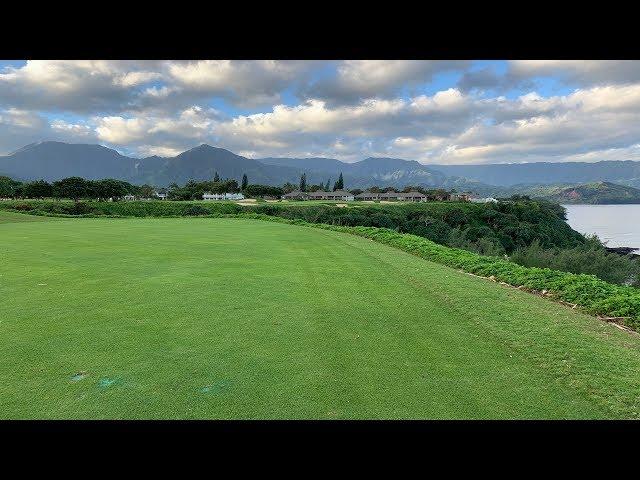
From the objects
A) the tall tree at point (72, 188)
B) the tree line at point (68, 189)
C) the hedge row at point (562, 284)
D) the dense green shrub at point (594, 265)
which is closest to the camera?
the hedge row at point (562, 284)

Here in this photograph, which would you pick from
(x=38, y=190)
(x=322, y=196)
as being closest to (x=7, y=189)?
(x=38, y=190)

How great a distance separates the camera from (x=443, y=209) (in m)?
62.9

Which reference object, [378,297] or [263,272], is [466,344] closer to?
[378,297]

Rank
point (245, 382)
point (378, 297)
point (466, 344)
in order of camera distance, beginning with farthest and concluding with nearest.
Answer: point (378, 297), point (466, 344), point (245, 382)

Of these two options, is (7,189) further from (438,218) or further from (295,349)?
(295,349)

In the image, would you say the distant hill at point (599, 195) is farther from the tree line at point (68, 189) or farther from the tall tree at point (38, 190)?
the tall tree at point (38, 190)

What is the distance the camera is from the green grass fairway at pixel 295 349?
10.8ft

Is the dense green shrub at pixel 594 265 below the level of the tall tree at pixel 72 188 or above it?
below

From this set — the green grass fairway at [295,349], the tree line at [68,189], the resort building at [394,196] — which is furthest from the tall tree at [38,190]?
the green grass fairway at [295,349]

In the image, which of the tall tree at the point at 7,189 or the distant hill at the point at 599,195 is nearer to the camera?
the tall tree at the point at 7,189
